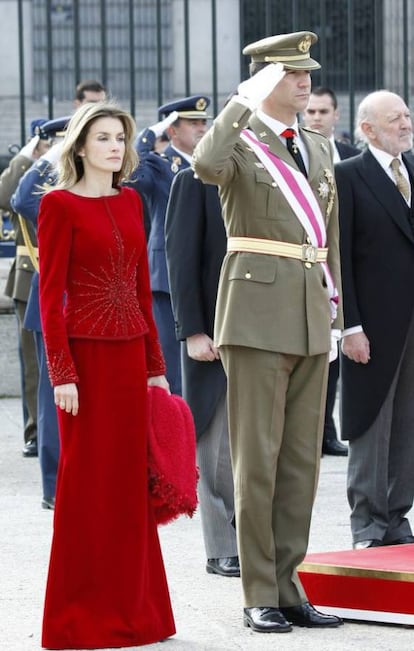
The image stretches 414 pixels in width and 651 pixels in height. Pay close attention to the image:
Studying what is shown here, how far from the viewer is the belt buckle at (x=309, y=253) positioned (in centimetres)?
500

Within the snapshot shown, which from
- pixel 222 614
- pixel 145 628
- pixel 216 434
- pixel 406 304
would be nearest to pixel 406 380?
pixel 406 304

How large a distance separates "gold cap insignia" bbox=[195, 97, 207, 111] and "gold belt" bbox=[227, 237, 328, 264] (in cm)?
222

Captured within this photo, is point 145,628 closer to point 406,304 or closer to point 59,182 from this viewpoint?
point 59,182

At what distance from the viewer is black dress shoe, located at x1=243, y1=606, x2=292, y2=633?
4.91 m

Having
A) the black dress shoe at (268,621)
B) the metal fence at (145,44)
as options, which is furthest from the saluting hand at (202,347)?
the metal fence at (145,44)

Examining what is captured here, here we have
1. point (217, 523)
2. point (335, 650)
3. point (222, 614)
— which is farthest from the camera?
point (217, 523)

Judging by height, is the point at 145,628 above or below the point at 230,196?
below

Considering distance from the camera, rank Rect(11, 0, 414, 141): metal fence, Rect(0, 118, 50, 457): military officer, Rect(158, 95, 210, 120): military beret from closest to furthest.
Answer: Rect(158, 95, 210, 120): military beret < Rect(0, 118, 50, 457): military officer < Rect(11, 0, 414, 141): metal fence

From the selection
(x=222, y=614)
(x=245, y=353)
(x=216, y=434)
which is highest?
(x=245, y=353)

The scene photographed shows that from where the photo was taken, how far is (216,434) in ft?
19.6

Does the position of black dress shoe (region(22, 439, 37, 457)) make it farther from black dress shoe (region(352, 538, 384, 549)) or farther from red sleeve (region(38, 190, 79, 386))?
red sleeve (region(38, 190, 79, 386))

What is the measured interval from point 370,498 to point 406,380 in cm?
45

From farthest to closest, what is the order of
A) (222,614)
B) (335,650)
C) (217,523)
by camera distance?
(217,523) → (222,614) → (335,650)

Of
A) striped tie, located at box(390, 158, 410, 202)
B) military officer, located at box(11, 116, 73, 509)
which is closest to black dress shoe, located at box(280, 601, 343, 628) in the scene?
striped tie, located at box(390, 158, 410, 202)
